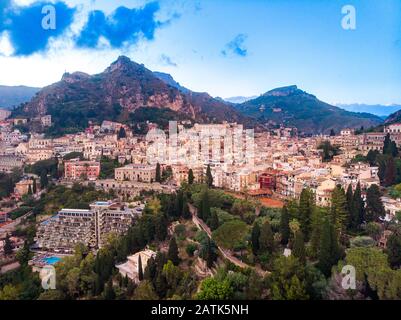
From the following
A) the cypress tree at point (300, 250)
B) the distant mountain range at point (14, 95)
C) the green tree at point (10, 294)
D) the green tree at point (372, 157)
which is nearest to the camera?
the cypress tree at point (300, 250)

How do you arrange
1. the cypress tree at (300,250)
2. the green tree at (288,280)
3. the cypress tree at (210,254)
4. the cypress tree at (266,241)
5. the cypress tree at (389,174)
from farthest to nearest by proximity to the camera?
1. the cypress tree at (389,174)
2. the cypress tree at (210,254)
3. the cypress tree at (266,241)
4. the cypress tree at (300,250)
5. the green tree at (288,280)

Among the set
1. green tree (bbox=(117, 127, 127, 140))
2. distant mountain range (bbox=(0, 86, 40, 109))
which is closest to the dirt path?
green tree (bbox=(117, 127, 127, 140))

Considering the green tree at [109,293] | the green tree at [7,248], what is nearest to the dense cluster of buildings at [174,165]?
the green tree at [7,248]

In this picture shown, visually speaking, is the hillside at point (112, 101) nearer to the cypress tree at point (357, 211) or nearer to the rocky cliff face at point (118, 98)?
the rocky cliff face at point (118, 98)

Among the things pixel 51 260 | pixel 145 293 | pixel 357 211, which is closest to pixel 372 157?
pixel 357 211
